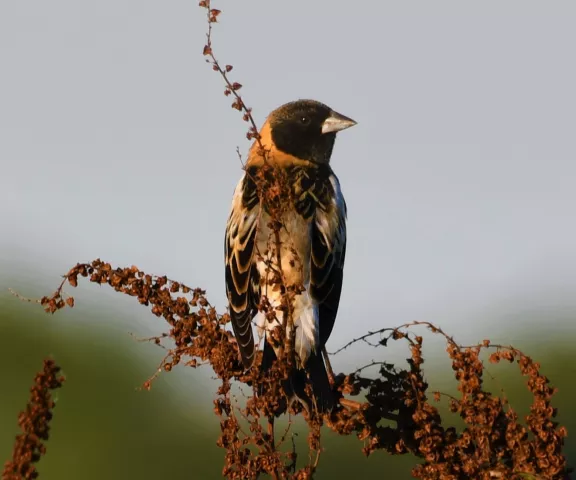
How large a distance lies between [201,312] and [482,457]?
3.60 ft

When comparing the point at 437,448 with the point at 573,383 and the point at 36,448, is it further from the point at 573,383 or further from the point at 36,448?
the point at 573,383

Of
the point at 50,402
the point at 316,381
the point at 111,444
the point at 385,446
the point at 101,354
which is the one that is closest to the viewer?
the point at 50,402

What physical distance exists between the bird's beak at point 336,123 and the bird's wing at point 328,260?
92 cm

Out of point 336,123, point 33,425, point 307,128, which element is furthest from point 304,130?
point 33,425

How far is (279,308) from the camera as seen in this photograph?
148 inches

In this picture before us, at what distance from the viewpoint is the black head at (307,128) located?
20.3ft

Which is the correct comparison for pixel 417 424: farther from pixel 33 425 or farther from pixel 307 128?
pixel 307 128

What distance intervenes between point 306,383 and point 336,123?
2489 millimetres

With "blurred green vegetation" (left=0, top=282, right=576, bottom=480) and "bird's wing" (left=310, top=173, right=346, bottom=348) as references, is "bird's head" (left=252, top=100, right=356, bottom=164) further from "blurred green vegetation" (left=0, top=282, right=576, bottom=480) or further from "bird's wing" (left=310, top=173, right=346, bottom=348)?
"blurred green vegetation" (left=0, top=282, right=576, bottom=480)

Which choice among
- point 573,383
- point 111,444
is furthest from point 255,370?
point 111,444

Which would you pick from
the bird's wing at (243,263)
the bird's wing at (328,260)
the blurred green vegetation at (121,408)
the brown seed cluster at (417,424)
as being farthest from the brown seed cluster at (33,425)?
the blurred green vegetation at (121,408)

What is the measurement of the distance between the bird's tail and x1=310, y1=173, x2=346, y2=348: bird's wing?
16.1 inches

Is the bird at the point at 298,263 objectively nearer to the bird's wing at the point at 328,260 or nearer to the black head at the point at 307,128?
the bird's wing at the point at 328,260

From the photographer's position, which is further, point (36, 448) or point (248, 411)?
point (248, 411)
